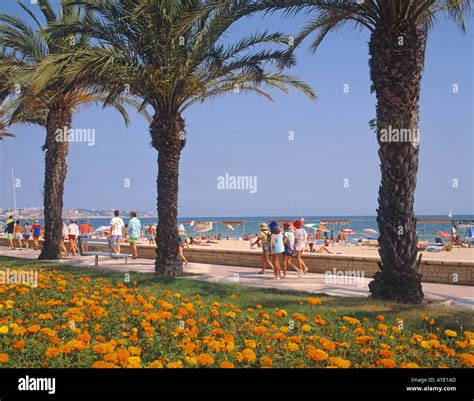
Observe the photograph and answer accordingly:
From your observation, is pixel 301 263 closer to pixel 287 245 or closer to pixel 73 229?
pixel 287 245

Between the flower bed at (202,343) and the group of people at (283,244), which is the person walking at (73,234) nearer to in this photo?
the group of people at (283,244)

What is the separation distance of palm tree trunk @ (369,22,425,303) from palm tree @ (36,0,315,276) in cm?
348

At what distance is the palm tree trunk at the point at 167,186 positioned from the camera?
11.8 meters

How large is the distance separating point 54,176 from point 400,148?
1175cm

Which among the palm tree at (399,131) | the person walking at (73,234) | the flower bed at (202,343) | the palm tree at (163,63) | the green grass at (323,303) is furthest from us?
the person walking at (73,234)

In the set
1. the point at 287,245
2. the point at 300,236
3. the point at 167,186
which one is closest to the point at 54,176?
the point at 167,186

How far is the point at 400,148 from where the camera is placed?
8531 mm

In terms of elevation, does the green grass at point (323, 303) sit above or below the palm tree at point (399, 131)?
below

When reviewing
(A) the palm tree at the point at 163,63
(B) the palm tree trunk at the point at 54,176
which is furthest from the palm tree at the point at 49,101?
(A) the palm tree at the point at 163,63

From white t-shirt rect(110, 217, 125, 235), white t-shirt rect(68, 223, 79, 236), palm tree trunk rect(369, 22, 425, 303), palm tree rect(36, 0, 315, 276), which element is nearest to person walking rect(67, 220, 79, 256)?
white t-shirt rect(68, 223, 79, 236)

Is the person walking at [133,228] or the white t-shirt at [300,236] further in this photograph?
the person walking at [133,228]

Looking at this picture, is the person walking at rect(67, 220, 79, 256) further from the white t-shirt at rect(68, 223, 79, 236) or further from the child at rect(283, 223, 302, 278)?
the child at rect(283, 223, 302, 278)

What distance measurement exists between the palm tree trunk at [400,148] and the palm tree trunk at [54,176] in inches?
434

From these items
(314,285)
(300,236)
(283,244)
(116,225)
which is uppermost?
(116,225)
